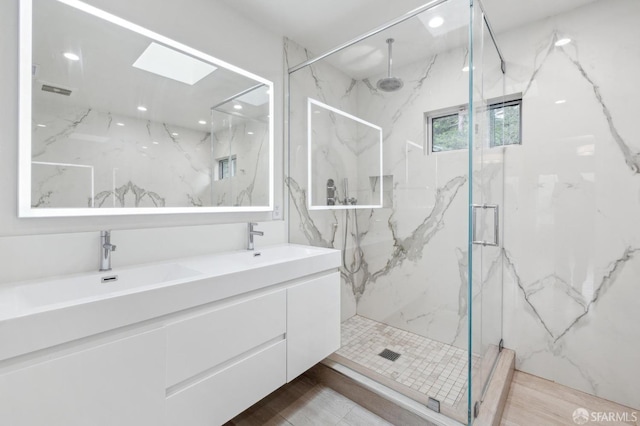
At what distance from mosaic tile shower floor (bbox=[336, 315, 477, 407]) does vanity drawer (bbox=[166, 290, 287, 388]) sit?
78 centimetres

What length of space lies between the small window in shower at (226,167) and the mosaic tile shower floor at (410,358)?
4.55ft

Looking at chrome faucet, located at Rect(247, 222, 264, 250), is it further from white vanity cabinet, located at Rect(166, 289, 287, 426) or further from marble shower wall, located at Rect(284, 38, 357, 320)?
white vanity cabinet, located at Rect(166, 289, 287, 426)

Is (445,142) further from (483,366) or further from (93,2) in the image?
(93,2)

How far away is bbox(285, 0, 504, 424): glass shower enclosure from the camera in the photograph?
159cm

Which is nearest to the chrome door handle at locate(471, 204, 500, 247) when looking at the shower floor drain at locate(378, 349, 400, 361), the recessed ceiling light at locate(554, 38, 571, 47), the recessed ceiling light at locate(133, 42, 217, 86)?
the shower floor drain at locate(378, 349, 400, 361)

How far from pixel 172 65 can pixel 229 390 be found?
1661 millimetres

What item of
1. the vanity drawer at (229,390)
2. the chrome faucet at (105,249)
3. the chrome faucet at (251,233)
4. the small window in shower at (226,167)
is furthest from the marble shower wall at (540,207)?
the chrome faucet at (105,249)

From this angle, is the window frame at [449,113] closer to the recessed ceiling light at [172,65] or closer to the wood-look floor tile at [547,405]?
the recessed ceiling light at [172,65]

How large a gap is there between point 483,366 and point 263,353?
1.24m

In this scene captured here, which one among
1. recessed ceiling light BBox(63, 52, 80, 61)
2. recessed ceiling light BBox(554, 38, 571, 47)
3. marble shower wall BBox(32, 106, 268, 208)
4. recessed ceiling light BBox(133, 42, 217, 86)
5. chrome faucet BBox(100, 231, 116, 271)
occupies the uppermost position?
recessed ceiling light BBox(554, 38, 571, 47)

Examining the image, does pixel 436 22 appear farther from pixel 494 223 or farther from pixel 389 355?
pixel 389 355

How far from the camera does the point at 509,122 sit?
6.84 feet

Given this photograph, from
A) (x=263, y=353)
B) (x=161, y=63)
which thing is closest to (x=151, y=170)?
(x=161, y=63)

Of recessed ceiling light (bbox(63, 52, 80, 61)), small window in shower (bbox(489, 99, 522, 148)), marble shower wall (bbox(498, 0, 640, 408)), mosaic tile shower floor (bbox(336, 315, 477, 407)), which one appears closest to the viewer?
recessed ceiling light (bbox(63, 52, 80, 61))
